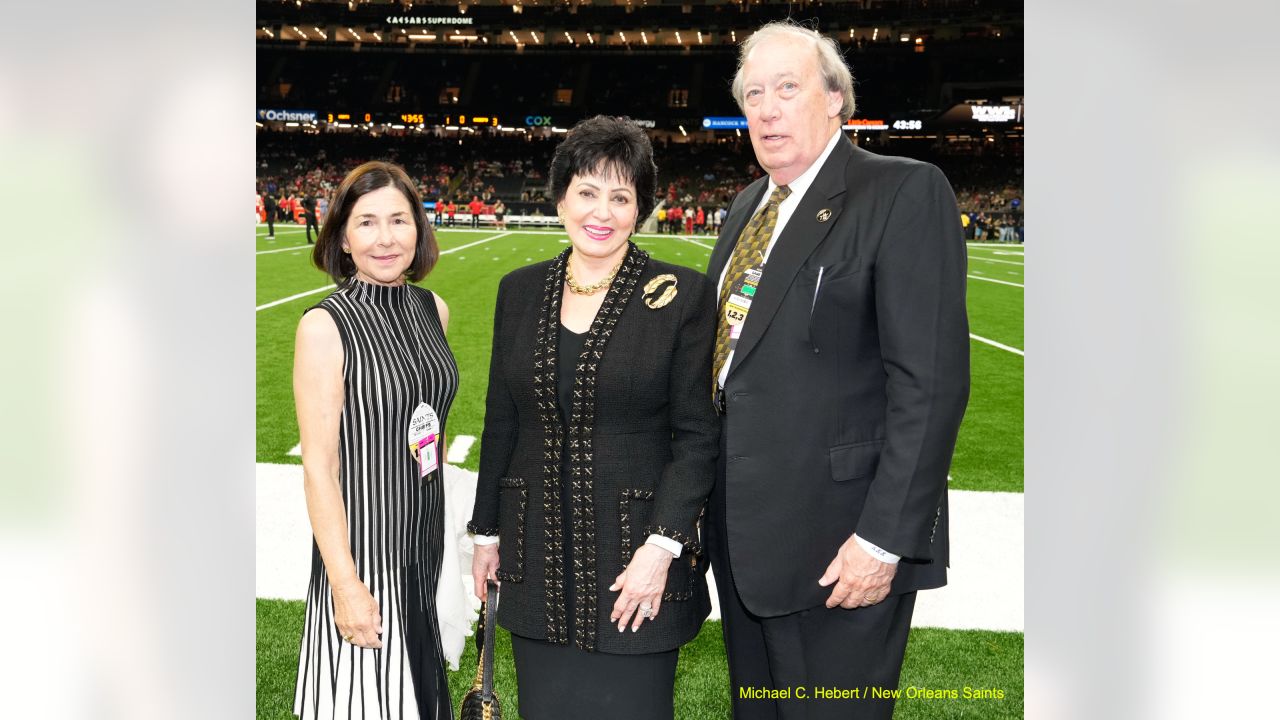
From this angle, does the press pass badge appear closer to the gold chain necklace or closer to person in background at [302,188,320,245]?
the gold chain necklace

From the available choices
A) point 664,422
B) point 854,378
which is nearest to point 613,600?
point 664,422

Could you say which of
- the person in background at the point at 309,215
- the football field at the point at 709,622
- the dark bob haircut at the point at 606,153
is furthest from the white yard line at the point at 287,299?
the dark bob haircut at the point at 606,153

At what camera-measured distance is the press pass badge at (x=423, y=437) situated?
2.35m

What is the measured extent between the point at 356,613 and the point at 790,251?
4.38 feet

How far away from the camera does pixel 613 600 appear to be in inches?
89.0

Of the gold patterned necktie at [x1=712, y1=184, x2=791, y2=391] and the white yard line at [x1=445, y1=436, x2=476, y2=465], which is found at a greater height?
the gold patterned necktie at [x1=712, y1=184, x2=791, y2=391]

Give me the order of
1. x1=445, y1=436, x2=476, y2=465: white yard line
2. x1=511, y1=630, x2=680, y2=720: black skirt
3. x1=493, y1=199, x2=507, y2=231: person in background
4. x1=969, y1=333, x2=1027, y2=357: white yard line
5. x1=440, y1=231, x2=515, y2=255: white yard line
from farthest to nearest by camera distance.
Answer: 1. x1=493, y1=199, x2=507, y2=231: person in background
2. x1=440, y1=231, x2=515, y2=255: white yard line
3. x1=969, y1=333, x2=1027, y2=357: white yard line
4. x1=445, y1=436, x2=476, y2=465: white yard line
5. x1=511, y1=630, x2=680, y2=720: black skirt

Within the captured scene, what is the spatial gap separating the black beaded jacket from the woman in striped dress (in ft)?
0.74

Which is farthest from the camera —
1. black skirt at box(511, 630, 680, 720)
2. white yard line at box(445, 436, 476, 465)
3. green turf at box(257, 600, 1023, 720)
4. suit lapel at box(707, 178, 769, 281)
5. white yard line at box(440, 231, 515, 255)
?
white yard line at box(440, 231, 515, 255)

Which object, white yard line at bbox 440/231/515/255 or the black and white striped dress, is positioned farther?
white yard line at bbox 440/231/515/255

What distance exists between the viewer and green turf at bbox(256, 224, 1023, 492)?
7215 millimetres

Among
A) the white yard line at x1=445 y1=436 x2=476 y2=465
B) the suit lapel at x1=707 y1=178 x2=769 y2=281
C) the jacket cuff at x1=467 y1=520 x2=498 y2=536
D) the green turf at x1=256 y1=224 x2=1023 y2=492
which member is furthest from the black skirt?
the green turf at x1=256 y1=224 x2=1023 y2=492
